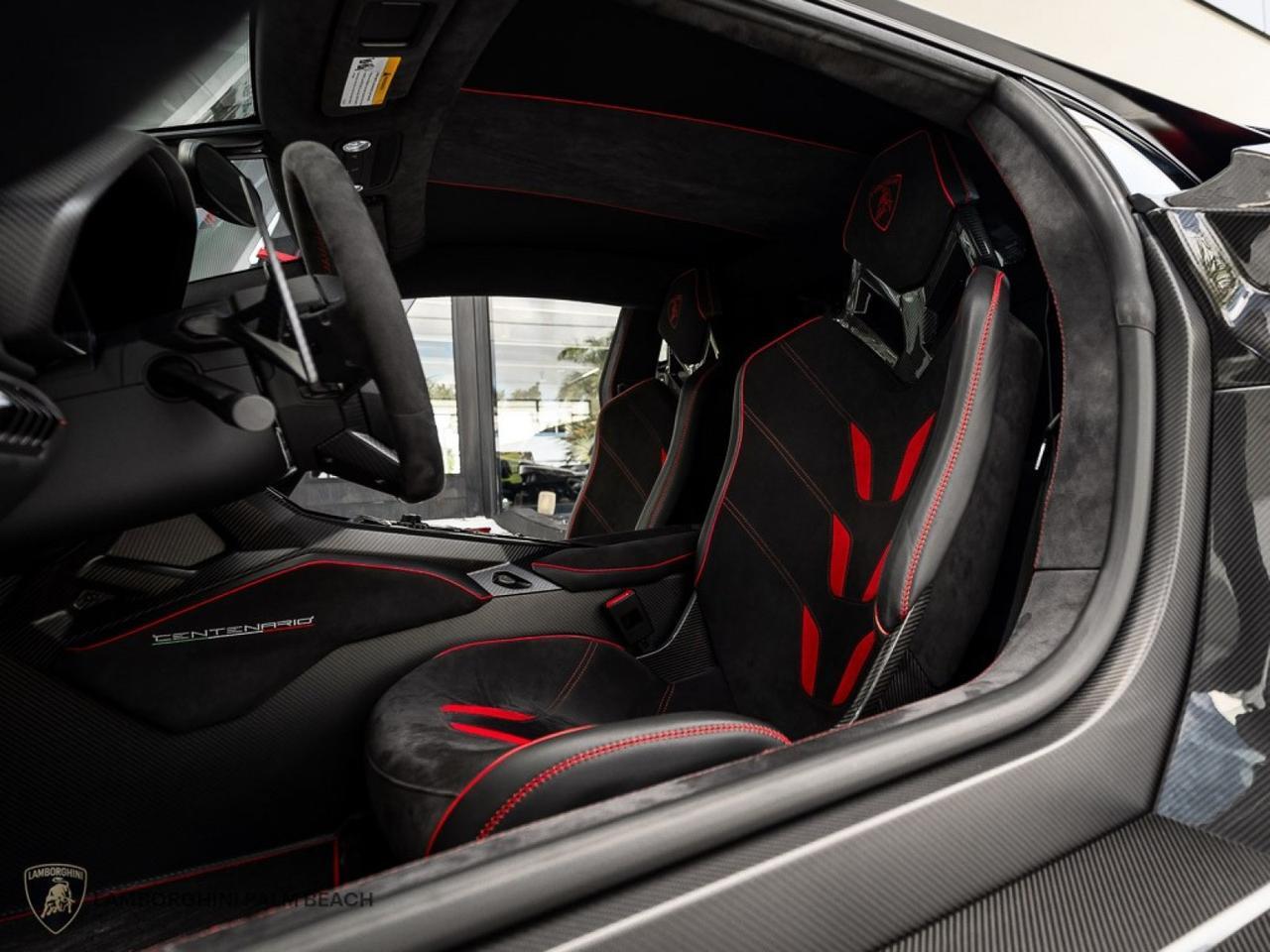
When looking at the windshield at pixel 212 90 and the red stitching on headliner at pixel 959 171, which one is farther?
the red stitching on headliner at pixel 959 171

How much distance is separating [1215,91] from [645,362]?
2.73 metres

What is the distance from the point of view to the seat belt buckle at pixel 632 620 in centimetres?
132

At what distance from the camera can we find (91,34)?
2.56 ft

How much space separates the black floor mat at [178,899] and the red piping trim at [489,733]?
10.3 inches

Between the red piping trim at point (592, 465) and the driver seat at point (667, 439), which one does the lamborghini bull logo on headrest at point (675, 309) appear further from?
the red piping trim at point (592, 465)

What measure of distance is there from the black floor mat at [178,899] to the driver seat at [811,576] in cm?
26

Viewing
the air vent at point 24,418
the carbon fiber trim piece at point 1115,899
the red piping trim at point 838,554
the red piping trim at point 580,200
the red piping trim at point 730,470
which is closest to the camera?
the air vent at point 24,418

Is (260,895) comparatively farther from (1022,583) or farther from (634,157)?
(634,157)

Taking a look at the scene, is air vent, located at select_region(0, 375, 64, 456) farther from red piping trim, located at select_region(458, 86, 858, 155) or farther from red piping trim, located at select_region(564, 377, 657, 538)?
red piping trim, located at select_region(564, 377, 657, 538)

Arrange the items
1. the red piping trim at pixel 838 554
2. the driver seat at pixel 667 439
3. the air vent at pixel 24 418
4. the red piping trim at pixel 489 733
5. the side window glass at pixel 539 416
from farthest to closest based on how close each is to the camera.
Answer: the side window glass at pixel 539 416
the driver seat at pixel 667 439
the red piping trim at pixel 838 554
the red piping trim at pixel 489 733
the air vent at pixel 24 418

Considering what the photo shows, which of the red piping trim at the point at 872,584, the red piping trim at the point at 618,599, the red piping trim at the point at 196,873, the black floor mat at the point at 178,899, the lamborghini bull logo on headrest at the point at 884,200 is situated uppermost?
the lamborghini bull logo on headrest at the point at 884,200

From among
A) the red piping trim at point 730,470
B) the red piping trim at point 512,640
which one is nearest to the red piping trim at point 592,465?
the red piping trim at point 730,470

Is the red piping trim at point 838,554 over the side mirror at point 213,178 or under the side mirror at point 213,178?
under

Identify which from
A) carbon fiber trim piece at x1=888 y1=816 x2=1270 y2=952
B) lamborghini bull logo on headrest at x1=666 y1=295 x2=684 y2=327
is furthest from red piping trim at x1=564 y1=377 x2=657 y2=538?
carbon fiber trim piece at x1=888 y1=816 x2=1270 y2=952
